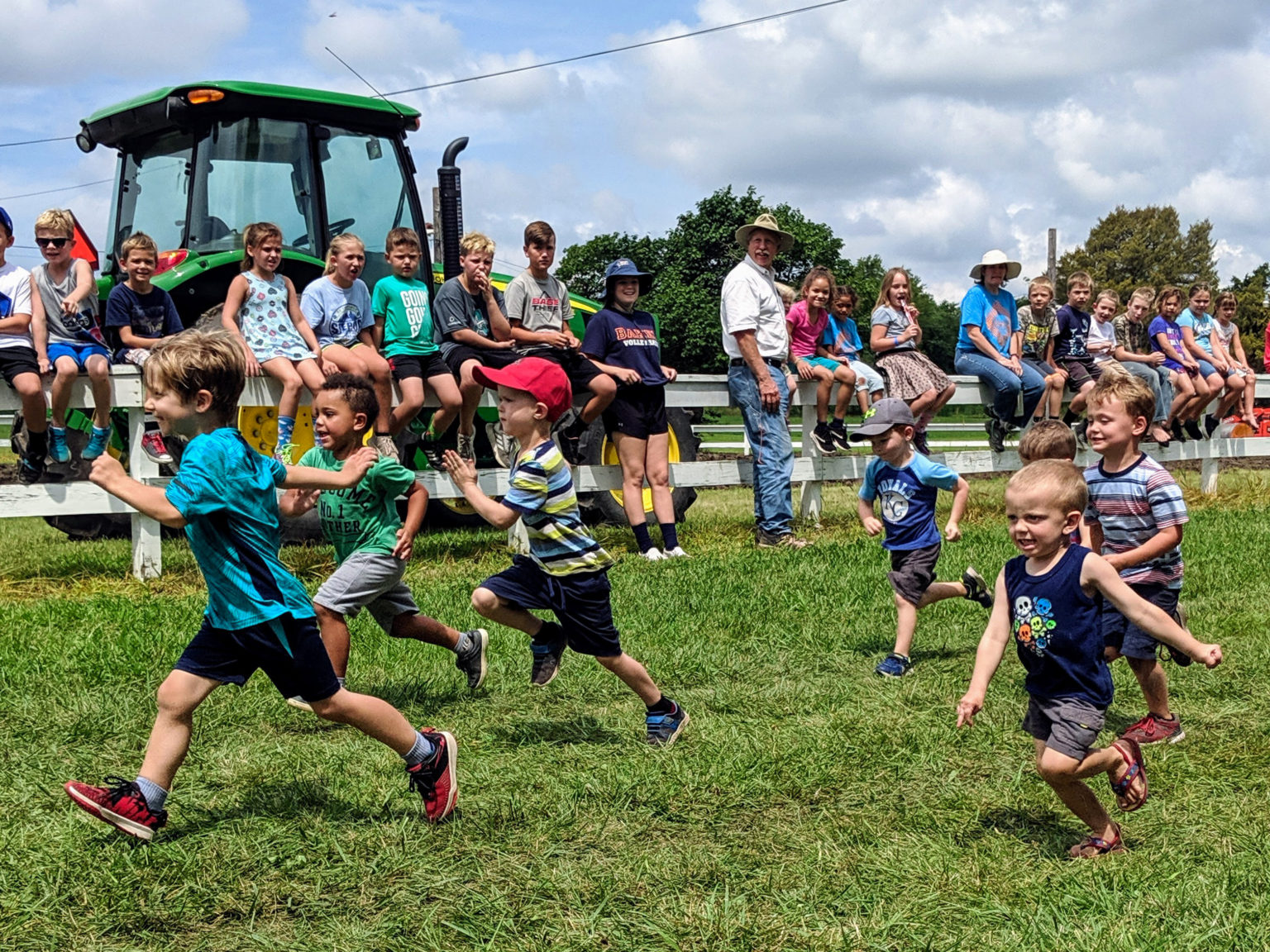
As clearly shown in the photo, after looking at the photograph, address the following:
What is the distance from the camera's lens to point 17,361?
7.79 metres

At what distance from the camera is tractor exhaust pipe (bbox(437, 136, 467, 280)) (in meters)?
9.41

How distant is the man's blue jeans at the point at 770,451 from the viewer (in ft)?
32.0

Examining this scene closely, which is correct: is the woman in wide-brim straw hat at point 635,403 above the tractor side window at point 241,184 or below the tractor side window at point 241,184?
below

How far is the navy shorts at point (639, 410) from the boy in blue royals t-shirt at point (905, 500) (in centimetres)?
313

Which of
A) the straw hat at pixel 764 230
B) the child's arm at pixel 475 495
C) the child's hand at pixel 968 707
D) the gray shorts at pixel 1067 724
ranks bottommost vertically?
the gray shorts at pixel 1067 724

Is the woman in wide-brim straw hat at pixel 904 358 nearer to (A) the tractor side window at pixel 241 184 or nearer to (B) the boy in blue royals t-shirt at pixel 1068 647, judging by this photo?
(A) the tractor side window at pixel 241 184

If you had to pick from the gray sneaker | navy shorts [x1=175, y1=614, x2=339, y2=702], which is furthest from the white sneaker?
navy shorts [x1=175, y1=614, x2=339, y2=702]

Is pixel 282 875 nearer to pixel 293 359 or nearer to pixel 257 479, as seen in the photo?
pixel 257 479

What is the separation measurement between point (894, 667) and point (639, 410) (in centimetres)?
386

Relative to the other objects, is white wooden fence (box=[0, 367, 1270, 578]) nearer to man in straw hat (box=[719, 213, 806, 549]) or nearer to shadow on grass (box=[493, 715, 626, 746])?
man in straw hat (box=[719, 213, 806, 549])

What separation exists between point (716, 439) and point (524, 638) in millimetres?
21378

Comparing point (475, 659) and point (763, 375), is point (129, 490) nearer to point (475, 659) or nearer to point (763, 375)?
point (475, 659)

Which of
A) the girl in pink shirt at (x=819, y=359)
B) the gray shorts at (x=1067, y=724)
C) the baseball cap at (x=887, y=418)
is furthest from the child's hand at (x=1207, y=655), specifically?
the girl in pink shirt at (x=819, y=359)

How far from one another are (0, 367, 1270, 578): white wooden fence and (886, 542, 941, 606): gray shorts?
3.71 meters
